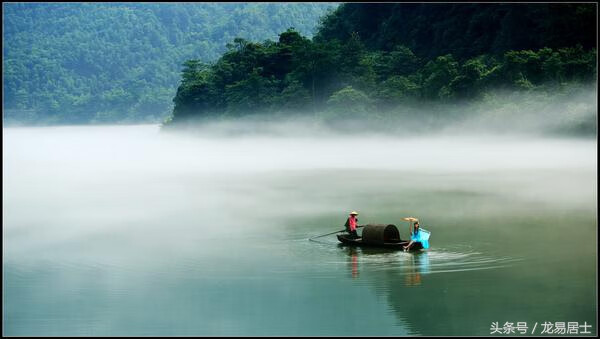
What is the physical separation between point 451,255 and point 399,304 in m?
3.17

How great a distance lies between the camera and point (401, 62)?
5650 cm

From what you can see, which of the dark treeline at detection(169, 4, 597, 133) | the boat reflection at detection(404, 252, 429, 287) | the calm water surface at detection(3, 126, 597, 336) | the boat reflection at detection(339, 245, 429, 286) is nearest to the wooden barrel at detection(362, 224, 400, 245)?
the boat reflection at detection(339, 245, 429, 286)

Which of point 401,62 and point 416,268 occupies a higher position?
point 401,62

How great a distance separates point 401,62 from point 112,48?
86162 mm

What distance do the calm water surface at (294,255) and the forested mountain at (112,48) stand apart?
9023 centimetres

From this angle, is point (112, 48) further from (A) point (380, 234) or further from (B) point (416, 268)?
(B) point (416, 268)

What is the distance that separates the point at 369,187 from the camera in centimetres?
2561

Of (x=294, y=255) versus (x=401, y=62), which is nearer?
(x=294, y=255)

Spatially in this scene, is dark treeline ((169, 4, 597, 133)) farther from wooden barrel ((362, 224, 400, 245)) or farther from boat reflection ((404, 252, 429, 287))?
boat reflection ((404, 252, 429, 287))

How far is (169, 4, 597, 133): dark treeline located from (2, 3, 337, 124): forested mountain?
49.6 m

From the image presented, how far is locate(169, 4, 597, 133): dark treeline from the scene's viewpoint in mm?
44125

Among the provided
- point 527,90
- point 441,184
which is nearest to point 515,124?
point 527,90

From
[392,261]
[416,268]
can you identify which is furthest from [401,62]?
[416,268]

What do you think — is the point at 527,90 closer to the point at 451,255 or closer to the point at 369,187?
the point at 369,187
